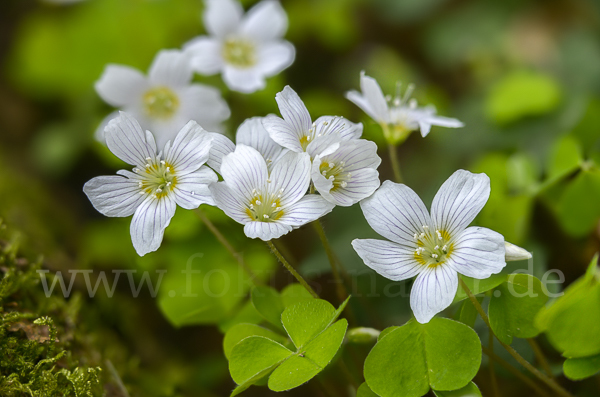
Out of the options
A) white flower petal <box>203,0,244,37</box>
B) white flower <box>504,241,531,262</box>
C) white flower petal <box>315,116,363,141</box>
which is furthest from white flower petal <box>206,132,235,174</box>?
white flower petal <box>203,0,244,37</box>

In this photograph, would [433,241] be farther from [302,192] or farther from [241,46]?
[241,46]

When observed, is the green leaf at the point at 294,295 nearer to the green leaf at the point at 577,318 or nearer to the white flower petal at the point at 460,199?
the white flower petal at the point at 460,199

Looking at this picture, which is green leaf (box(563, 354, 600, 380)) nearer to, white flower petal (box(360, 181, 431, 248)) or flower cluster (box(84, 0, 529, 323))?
flower cluster (box(84, 0, 529, 323))

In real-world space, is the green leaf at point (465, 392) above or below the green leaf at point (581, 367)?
below

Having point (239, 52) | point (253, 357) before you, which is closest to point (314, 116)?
point (239, 52)

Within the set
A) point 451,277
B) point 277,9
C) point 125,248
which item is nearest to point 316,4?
point 277,9

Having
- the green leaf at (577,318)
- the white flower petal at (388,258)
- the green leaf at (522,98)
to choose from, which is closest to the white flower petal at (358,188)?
the white flower petal at (388,258)
